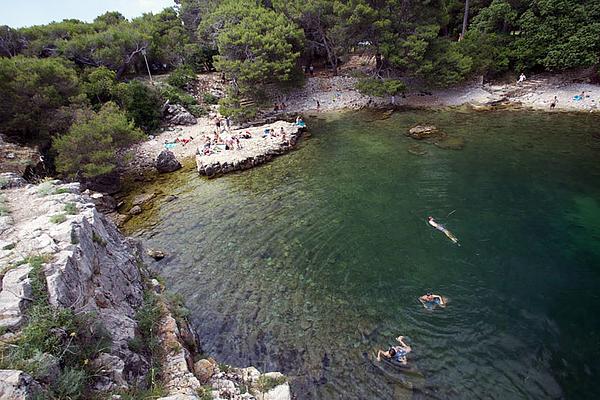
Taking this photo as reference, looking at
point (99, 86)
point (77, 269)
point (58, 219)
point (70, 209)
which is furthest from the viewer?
point (99, 86)

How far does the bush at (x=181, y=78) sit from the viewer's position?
1576 inches

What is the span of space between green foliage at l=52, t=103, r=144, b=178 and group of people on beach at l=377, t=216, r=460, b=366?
2094 cm

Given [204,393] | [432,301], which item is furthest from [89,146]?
[432,301]

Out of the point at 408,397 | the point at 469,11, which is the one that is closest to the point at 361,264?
the point at 408,397

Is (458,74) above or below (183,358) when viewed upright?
above

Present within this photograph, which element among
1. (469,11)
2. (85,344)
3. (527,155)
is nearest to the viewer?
(85,344)

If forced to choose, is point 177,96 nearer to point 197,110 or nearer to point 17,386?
point 197,110

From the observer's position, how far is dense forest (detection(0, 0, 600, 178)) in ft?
76.0

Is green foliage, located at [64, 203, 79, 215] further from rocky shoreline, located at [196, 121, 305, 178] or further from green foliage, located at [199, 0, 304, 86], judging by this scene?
green foliage, located at [199, 0, 304, 86]

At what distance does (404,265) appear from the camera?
1448cm

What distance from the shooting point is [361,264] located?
1484cm

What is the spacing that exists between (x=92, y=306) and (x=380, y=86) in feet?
108

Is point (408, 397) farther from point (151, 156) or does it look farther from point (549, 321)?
point (151, 156)

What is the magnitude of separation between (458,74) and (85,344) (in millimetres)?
36572
